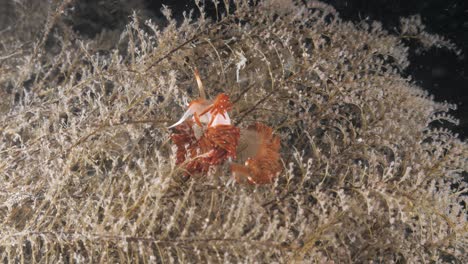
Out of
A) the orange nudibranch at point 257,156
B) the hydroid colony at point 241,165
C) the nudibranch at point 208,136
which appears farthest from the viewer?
the orange nudibranch at point 257,156

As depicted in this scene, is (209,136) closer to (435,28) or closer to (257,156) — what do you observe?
(257,156)

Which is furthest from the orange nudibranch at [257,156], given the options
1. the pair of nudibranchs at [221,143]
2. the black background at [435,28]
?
the black background at [435,28]

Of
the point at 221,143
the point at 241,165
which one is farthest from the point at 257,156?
the point at 221,143

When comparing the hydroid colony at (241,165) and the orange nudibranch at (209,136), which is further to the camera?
the orange nudibranch at (209,136)

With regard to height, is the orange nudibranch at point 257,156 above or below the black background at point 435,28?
below

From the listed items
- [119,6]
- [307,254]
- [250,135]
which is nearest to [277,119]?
[250,135]

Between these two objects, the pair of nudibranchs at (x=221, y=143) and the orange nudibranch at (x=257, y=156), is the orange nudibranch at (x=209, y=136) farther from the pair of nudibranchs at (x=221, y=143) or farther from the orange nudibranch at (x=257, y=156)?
the orange nudibranch at (x=257, y=156)

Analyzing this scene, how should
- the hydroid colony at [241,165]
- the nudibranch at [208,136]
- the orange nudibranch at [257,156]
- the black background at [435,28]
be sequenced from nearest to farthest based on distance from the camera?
the hydroid colony at [241,165], the nudibranch at [208,136], the orange nudibranch at [257,156], the black background at [435,28]
